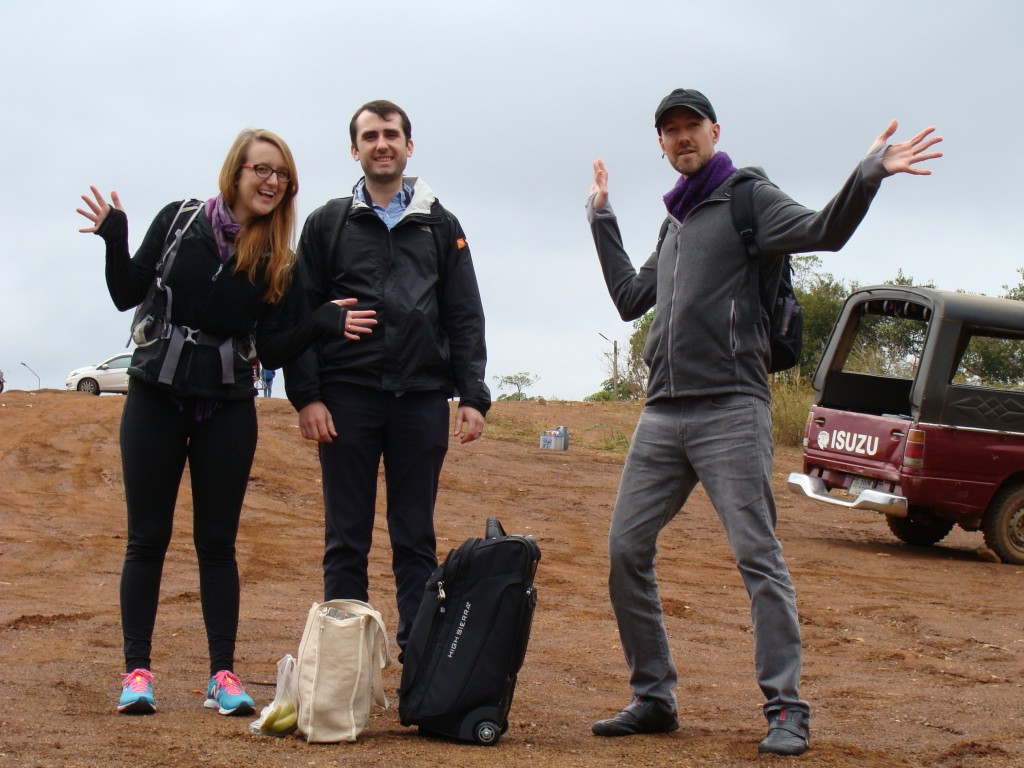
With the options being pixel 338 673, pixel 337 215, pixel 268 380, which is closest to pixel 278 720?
pixel 338 673

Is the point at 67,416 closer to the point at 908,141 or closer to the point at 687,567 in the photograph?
the point at 687,567

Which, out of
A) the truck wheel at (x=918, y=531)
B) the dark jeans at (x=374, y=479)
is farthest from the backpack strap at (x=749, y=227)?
the truck wheel at (x=918, y=531)

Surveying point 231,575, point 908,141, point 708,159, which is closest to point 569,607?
point 231,575

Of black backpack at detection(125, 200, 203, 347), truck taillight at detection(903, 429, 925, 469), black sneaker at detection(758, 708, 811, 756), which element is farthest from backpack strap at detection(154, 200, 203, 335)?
truck taillight at detection(903, 429, 925, 469)

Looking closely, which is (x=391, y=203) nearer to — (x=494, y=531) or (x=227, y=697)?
(x=494, y=531)

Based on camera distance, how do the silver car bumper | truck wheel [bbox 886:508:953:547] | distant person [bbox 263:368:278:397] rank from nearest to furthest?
the silver car bumper → truck wheel [bbox 886:508:953:547] → distant person [bbox 263:368:278:397]

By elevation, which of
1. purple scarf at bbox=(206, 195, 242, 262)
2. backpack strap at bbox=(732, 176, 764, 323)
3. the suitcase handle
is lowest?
the suitcase handle

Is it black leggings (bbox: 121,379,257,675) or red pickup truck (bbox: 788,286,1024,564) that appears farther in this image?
red pickup truck (bbox: 788,286,1024,564)

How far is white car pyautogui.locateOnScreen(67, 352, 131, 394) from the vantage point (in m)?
32.4

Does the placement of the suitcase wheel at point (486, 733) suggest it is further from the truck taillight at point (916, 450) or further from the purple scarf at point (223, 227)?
the truck taillight at point (916, 450)

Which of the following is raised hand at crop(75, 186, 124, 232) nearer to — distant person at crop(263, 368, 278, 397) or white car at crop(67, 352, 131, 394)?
distant person at crop(263, 368, 278, 397)

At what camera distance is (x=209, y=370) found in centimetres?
437

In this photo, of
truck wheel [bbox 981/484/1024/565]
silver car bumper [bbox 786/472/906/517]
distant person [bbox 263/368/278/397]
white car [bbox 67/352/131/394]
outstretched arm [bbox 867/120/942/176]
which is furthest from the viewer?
white car [bbox 67/352/131/394]

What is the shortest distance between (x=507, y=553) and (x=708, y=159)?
61.8 inches
